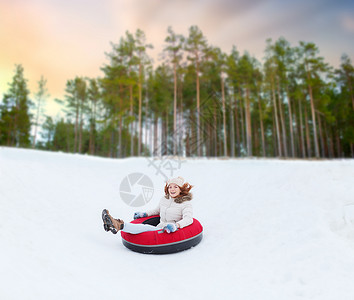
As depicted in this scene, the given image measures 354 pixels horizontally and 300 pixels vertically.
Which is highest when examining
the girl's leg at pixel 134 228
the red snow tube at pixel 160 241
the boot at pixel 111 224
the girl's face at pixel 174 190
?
the girl's face at pixel 174 190

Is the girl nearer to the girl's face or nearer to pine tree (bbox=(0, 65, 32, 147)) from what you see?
the girl's face

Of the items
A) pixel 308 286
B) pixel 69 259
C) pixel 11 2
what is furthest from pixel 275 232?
pixel 11 2

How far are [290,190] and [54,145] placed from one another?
38255mm

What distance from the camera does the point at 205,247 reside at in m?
3.29

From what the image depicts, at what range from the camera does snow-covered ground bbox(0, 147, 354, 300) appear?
6.60ft

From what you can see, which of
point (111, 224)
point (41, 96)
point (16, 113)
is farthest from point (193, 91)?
point (16, 113)

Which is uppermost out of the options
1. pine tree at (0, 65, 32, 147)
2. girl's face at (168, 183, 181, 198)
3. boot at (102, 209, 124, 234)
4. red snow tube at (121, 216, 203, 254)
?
pine tree at (0, 65, 32, 147)

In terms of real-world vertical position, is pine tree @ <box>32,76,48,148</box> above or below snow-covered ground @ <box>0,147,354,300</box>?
above

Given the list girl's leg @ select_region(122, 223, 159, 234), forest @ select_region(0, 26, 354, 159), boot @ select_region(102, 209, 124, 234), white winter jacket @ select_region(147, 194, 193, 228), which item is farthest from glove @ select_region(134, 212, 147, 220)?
forest @ select_region(0, 26, 354, 159)

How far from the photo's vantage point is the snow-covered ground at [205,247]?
2.01 meters

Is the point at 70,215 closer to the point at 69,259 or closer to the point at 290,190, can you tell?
the point at 69,259

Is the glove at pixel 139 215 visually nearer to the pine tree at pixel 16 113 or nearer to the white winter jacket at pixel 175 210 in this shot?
the white winter jacket at pixel 175 210

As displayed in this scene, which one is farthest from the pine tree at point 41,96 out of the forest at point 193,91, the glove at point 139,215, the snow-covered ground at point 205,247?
the glove at point 139,215

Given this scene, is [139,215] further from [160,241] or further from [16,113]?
[16,113]
